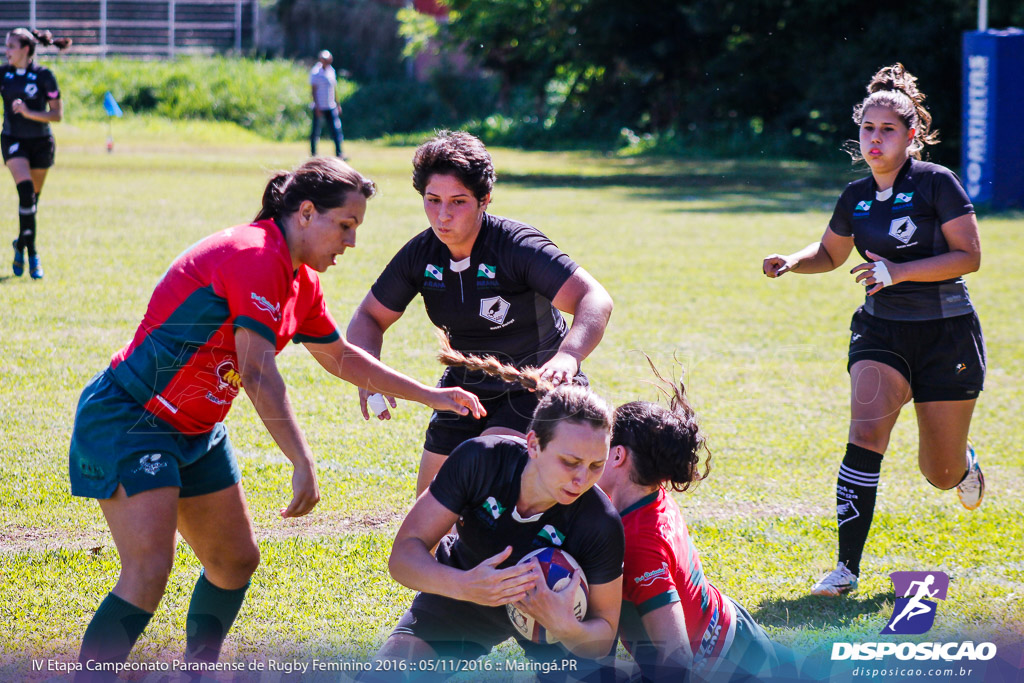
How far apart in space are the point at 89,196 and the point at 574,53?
18.5 m

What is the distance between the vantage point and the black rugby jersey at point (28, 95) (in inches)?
427

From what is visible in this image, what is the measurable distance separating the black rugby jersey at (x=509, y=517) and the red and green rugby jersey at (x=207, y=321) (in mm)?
702

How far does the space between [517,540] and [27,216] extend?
28.3 feet

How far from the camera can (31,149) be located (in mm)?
11000

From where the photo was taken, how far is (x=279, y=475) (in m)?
6.03

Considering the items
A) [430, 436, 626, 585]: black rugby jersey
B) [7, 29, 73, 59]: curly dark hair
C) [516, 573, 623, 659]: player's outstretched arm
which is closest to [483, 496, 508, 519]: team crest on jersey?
[430, 436, 626, 585]: black rugby jersey

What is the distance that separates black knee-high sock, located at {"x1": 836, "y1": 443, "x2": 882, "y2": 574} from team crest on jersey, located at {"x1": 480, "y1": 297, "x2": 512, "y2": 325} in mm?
1777

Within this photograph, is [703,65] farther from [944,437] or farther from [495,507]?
[495,507]

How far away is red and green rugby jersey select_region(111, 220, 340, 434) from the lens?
3.26 metres

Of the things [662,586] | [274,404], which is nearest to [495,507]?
[662,586]

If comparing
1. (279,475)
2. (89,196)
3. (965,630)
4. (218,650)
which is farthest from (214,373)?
(89,196)

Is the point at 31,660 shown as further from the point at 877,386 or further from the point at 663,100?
the point at 663,100

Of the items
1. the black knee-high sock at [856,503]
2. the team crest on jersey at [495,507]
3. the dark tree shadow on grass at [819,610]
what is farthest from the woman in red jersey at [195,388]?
the black knee-high sock at [856,503]

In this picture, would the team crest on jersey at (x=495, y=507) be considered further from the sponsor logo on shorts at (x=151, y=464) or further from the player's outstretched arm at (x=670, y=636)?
the sponsor logo on shorts at (x=151, y=464)
